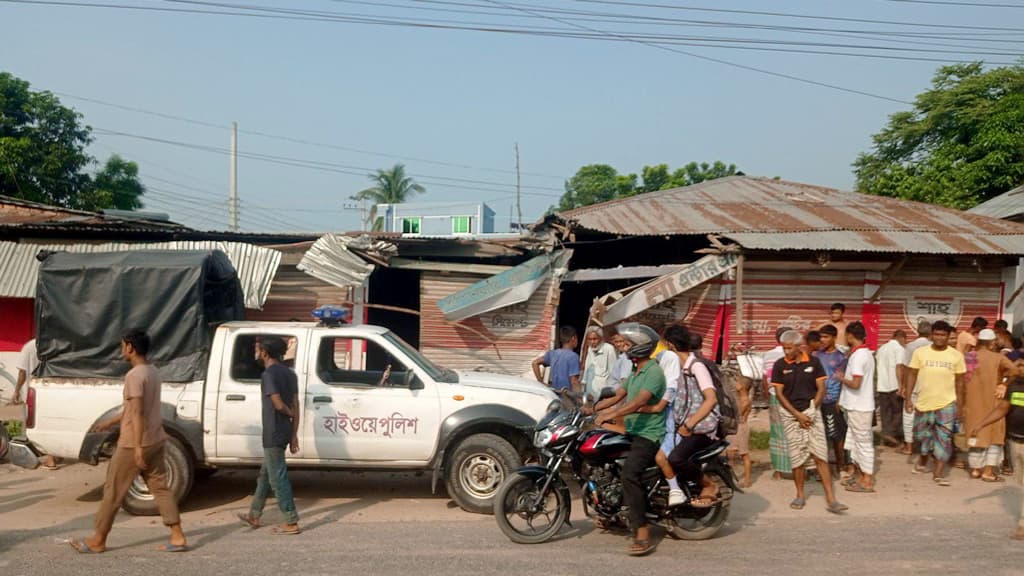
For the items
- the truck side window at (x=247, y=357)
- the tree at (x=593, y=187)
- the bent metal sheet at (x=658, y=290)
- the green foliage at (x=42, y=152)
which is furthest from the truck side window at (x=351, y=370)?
the tree at (x=593, y=187)

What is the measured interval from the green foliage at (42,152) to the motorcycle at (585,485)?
22754mm

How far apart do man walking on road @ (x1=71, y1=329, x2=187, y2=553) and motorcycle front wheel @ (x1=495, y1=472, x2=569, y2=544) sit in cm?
240

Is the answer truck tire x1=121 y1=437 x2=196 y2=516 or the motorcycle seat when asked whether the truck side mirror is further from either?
the motorcycle seat

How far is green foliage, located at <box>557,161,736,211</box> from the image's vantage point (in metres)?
37.2

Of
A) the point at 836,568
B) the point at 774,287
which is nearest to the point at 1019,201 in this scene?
the point at 774,287

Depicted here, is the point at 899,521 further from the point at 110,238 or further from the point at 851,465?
the point at 110,238

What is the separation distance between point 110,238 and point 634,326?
918 cm

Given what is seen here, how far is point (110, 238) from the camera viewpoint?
11.8 metres

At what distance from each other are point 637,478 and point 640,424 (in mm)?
401

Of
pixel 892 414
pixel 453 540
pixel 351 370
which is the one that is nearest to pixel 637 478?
pixel 453 540

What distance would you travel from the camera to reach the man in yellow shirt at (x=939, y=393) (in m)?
8.49

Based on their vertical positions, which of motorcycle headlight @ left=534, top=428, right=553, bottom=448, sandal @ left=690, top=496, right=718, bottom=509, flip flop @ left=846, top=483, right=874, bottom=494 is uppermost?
motorcycle headlight @ left=534, top=428, right=553, bottom=448

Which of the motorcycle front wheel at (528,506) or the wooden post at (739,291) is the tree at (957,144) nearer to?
the wooden post at (739,291)

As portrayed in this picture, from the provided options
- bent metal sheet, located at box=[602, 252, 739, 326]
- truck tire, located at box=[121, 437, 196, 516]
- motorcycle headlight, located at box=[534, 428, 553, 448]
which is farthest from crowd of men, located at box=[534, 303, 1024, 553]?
truck tire, located at box=[121, 437, 196, 516]
